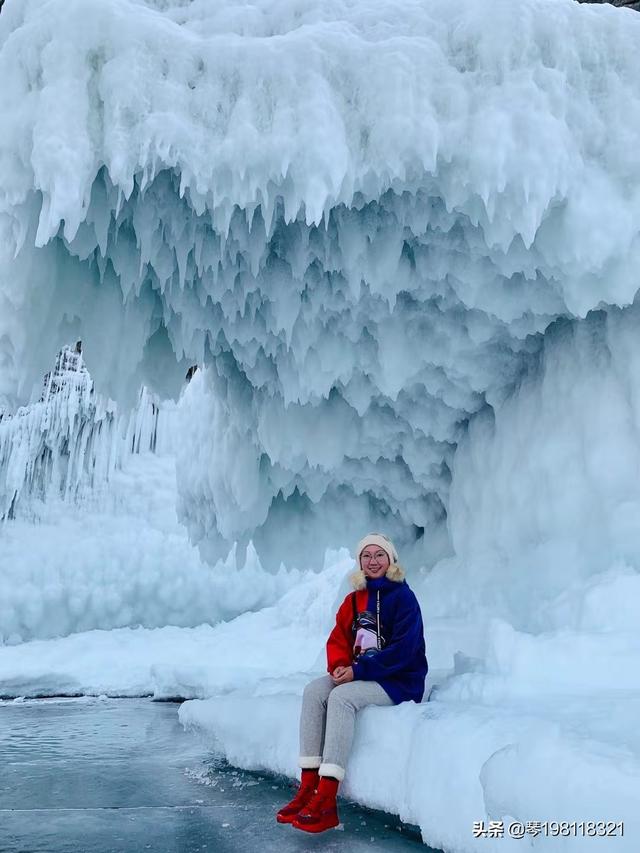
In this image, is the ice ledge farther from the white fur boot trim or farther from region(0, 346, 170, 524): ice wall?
region(0, 346, 170, 524): ice wall

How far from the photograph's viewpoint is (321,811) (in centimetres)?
306

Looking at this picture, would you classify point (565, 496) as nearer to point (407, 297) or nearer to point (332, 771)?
point (407, 297)

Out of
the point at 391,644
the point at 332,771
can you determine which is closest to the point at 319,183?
the point at 391,644

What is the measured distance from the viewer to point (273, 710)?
4.37 meters

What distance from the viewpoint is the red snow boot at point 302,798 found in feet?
10.4

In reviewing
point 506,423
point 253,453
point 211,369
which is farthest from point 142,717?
point 506,423

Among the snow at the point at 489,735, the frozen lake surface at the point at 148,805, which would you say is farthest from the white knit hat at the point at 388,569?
the frozen lake surface at the point at 148,805

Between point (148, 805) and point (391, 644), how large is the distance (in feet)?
4.57

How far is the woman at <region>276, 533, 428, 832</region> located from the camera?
317 centimetres

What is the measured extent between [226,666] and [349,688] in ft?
31.4

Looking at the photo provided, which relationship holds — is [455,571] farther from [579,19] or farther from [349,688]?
[579,19]

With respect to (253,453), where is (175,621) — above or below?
below

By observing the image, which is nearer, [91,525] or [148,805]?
[148,805]

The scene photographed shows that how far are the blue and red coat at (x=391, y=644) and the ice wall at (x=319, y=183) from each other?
1.81 meters
